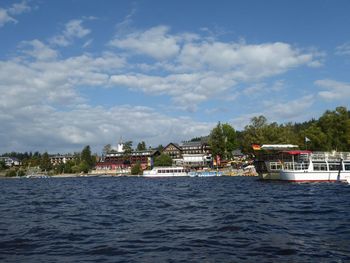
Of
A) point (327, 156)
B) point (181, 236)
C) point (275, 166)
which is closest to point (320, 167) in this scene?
point (327, 156)

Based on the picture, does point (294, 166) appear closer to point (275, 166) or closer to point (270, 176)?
point (270, 176)

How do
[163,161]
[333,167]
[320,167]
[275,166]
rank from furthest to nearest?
[163,161] < [275,166] < [333,167] < [320,167]

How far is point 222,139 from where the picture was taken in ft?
530

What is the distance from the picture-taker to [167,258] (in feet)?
43.5

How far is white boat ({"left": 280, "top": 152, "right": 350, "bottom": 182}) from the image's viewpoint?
72.3 metres

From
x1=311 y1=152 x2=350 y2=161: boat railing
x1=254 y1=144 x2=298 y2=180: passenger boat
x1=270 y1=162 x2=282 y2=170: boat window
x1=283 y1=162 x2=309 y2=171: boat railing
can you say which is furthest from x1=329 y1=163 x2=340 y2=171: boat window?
x1=270 y1=162 x2=282 y2=170: boat window

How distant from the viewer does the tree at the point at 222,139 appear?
161750 mm

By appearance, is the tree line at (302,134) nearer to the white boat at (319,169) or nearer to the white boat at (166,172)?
the white boat at (166,172)

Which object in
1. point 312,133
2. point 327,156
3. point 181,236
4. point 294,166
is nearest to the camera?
point 181,236

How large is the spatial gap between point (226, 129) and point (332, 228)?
145 meters

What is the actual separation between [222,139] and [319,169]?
287 feet

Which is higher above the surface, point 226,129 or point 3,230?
point 226,129

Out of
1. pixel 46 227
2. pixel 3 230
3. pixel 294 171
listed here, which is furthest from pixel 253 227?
pixel 294 171

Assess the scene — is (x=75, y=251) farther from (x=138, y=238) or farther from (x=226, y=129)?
(x=226, y=129)
